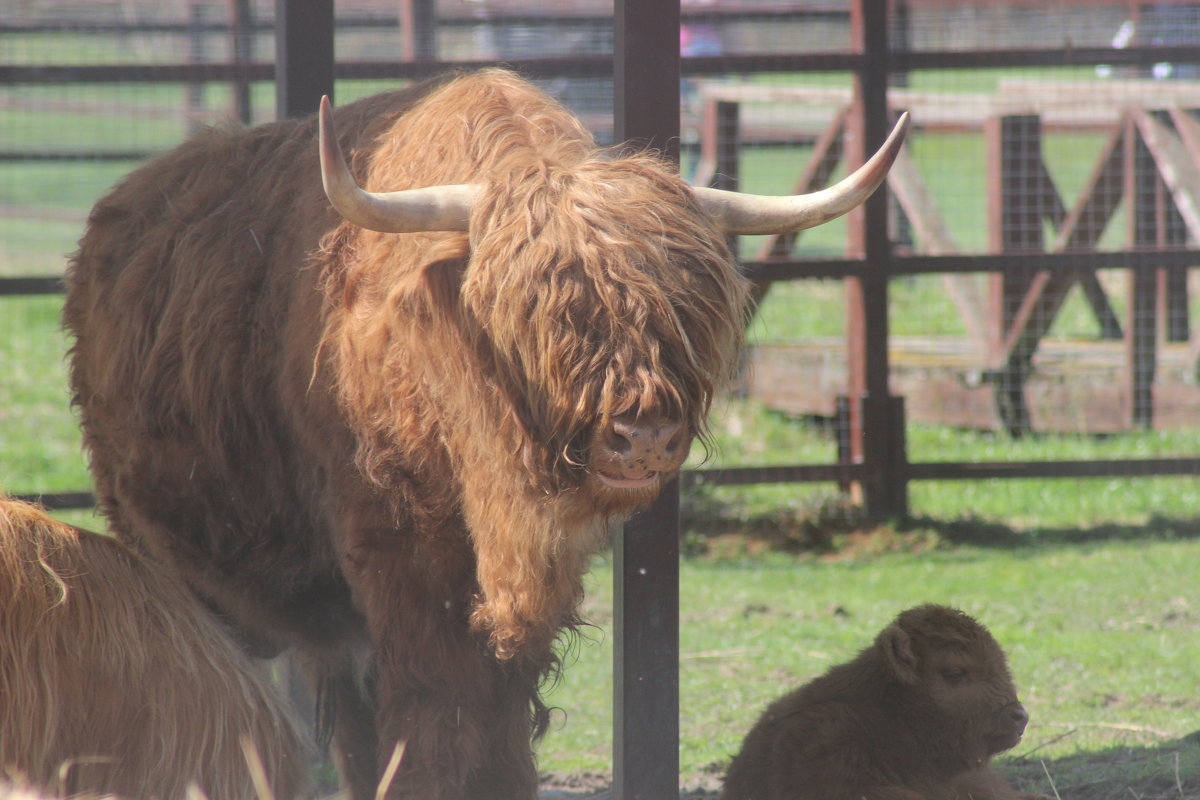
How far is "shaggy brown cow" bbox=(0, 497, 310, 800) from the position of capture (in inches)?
114

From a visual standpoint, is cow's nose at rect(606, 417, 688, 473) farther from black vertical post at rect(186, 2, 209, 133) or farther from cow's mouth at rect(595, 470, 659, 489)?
black vertical post at rect(186, 2, 209, 133)

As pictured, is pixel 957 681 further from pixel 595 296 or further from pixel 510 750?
pixel 595 296

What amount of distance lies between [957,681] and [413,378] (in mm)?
1888

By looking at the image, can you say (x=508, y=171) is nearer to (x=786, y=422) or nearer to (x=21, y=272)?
(x=786, y=422)

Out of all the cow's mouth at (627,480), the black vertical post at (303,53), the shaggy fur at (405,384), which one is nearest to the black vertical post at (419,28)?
the black vertical post at (303,53)

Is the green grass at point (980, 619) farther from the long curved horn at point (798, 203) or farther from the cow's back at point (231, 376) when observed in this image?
the long curved horn at point (798, 203)

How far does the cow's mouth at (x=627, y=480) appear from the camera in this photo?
9.65ft

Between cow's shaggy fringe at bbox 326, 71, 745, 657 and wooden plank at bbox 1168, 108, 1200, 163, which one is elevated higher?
wooden plank at bbox 1168, 108, 1200, 163

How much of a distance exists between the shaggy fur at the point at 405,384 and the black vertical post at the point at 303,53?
47 centimetres

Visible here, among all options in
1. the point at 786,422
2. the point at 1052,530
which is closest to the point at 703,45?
the point at 786,422

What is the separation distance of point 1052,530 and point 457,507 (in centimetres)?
553

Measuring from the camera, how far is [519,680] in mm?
3637

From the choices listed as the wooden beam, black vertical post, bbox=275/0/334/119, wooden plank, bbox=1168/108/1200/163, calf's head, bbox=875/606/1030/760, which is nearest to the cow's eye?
calf's head, bbox=875/606/1030/760

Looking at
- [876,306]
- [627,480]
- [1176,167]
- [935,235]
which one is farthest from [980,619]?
[1176,167]
